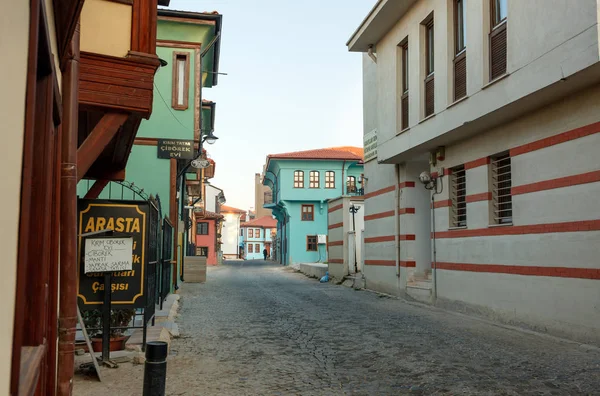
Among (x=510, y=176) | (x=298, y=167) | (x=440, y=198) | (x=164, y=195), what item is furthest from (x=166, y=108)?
(x=298, y=167)

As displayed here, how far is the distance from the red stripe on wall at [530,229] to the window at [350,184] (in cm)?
3232

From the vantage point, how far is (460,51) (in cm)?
1244

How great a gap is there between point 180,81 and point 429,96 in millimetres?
8333

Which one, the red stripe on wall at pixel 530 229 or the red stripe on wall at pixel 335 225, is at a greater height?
the red stripe on wall at pixel 335 225

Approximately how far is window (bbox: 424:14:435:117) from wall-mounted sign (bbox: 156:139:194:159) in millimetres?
7142

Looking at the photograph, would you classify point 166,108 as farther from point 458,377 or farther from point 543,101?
point 458,377

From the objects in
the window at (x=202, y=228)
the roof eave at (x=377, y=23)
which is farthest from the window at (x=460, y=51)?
the window at (x=202, y=228)

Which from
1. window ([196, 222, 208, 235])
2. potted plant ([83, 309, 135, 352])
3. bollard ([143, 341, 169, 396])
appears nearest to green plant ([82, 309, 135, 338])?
potted plant ([83, 309, 135, 352])

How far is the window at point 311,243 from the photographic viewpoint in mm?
46250

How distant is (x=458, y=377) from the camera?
19.9 ft

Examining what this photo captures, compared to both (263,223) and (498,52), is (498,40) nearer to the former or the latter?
(498,52)

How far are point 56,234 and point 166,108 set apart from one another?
14.0 m

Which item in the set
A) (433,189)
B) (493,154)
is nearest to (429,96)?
(433,189)

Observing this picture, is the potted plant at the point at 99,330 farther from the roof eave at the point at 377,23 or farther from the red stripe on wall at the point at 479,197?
the roof eave at the point at 377,23
